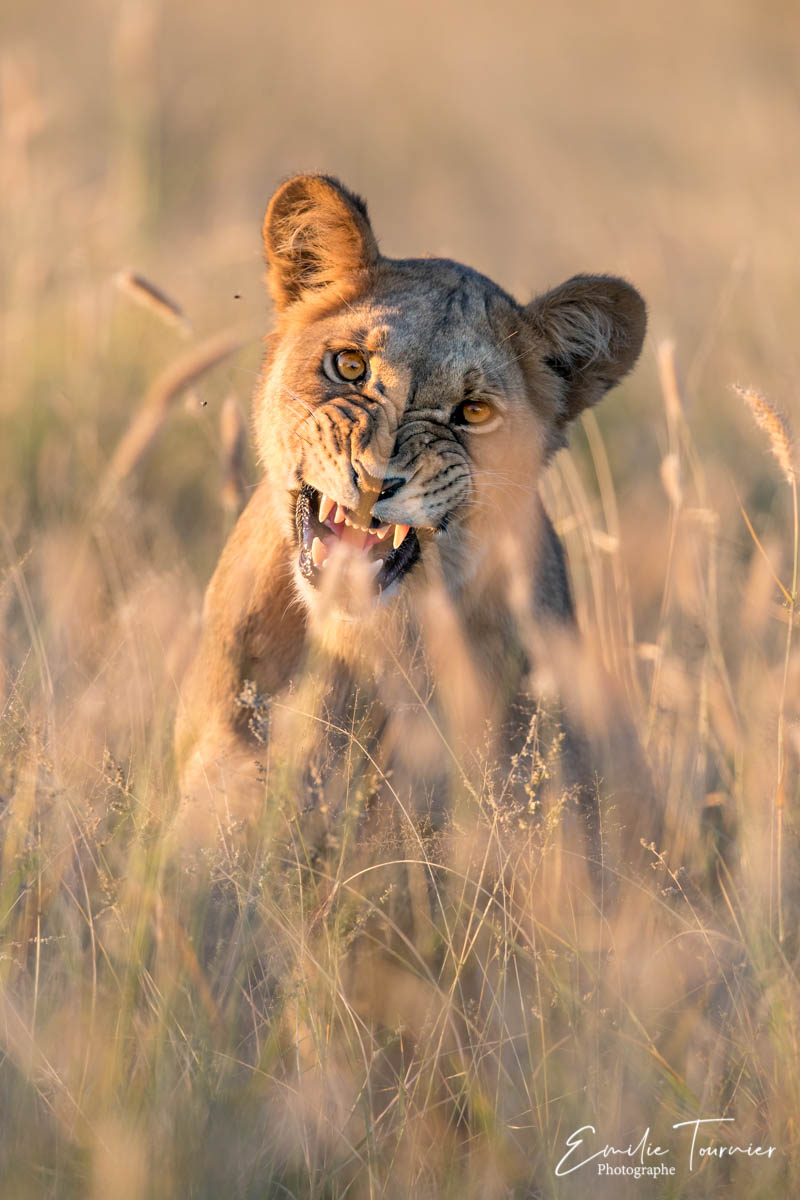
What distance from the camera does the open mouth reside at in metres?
3.80

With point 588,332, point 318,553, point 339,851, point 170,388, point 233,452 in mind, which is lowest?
point 339,851

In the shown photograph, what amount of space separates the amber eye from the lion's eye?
0.95ft

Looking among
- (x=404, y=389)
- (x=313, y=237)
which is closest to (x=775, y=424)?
(x=404, y=389)

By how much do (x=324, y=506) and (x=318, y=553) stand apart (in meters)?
0.14

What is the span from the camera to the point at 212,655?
14.3 ft

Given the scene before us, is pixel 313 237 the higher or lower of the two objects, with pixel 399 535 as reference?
higher

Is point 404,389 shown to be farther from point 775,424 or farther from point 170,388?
point 170,388

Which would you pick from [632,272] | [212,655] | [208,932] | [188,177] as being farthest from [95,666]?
[188,177]

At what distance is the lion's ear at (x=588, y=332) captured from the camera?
423cm

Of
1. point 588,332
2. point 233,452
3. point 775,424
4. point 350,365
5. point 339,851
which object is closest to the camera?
point 775,424

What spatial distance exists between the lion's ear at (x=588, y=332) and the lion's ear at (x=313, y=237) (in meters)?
0.57

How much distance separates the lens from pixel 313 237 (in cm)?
438

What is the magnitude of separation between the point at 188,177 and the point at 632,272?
5748mm

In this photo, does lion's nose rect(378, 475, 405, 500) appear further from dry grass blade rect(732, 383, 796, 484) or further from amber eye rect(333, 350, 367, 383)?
dry grass blade rect(732, 383, 796, 484)
